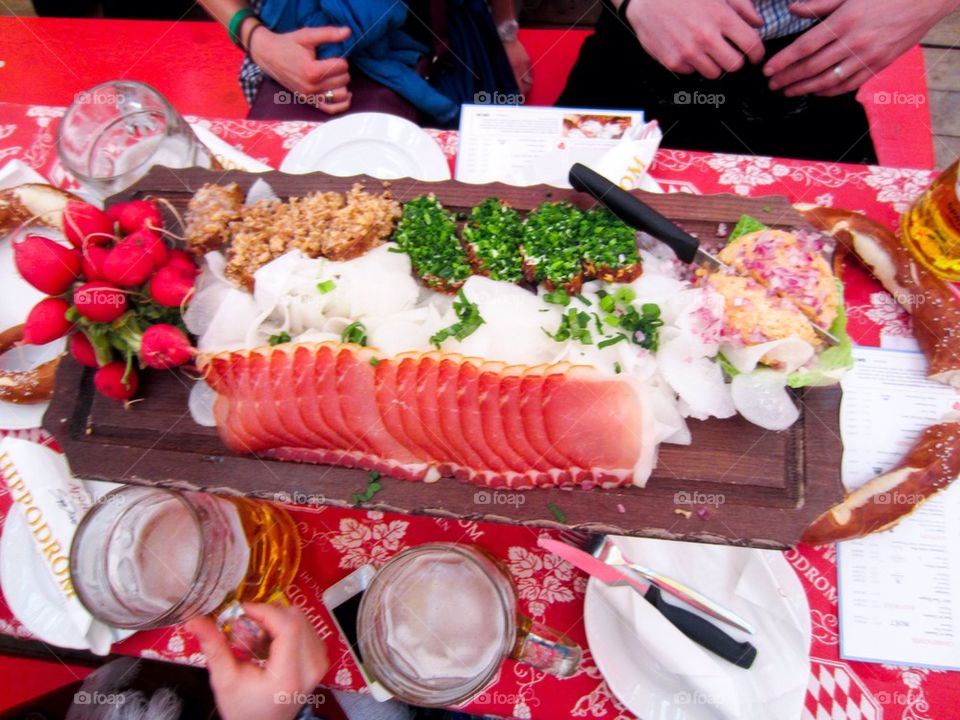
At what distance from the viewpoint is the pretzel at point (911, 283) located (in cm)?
165

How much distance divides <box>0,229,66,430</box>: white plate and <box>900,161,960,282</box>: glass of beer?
274 cm

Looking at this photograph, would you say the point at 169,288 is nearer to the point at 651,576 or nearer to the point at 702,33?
the point at 651,576

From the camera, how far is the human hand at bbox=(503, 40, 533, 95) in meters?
2.84

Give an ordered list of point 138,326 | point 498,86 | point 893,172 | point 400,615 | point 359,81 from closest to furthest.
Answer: point 400,615 → point 138,326 → point 893,172 → point 359,81 → point 498,86

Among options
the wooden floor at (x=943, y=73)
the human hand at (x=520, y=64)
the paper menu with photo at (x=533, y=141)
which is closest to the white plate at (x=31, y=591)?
the paper menu with photo at (x=533, y=141)

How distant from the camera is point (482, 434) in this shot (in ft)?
4.86

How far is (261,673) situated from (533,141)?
1807mm

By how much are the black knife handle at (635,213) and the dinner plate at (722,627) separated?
82cm

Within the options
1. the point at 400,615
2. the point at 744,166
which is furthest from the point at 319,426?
the point at 744,166

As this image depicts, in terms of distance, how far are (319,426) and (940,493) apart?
5.61 ft

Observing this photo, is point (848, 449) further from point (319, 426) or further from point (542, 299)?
point (319, 426)

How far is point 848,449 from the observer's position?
165 cm

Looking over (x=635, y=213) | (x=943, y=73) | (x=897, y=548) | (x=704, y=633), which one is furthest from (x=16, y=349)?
(x=943, y=73)

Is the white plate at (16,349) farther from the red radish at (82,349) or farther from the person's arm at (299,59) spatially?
the person's arm at (299,59)
